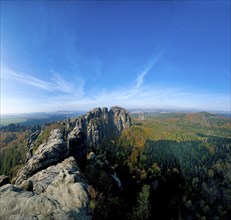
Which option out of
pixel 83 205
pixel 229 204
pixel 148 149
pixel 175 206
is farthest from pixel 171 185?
pixel 83 205

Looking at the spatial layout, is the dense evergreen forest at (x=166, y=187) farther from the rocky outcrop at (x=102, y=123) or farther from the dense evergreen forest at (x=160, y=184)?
the rocky outcrop at (x=102, y=123)

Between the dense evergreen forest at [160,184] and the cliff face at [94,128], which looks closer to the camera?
the dense evergreen forest at [160,184]

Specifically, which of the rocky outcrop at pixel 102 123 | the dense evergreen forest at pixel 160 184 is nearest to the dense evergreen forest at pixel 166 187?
the dense evergreen forest at pixel 160 184

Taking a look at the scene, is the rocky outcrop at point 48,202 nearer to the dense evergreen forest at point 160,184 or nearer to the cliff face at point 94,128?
the dense evergreen forest at point 160,184

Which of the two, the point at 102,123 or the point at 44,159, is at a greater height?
the point at 44,159

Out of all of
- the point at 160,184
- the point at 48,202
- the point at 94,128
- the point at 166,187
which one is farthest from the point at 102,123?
the point at 48,202

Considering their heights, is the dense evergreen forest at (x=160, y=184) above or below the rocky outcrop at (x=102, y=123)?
below

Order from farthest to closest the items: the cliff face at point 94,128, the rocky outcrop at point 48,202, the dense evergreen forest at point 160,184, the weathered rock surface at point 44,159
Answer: the cliff face at point 94,128
the dense evergreen forest at point 160,184
the weathered rock surface at point 44,159
the rocky outcrop at point 48,202

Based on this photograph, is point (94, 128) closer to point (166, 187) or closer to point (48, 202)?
point (166, 187)

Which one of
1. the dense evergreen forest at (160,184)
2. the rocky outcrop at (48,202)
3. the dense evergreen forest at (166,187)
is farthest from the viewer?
the dense evergreen forest at (160,184)

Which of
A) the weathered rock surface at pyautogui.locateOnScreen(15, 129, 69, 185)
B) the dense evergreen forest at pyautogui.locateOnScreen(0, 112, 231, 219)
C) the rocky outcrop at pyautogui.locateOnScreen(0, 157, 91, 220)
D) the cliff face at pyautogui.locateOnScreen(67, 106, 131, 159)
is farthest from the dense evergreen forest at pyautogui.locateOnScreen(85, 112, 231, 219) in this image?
the cliff face at pyautogui.locateOnScreen(67, 106, 131, 159)

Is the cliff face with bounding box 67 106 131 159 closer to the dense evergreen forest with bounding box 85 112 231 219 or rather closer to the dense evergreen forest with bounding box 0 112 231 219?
the dense evergreen forest with bounding box 0 112 231 219
